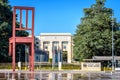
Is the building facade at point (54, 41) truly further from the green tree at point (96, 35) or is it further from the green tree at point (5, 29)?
the green tree at point (96, 35)

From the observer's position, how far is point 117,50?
74.6 meters

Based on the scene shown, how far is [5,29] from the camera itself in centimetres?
7550

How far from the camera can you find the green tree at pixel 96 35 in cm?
7188

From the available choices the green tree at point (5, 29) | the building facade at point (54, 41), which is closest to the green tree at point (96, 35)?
the green tree at point (5, 29)

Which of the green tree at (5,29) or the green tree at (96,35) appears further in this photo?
the green tree at (5,29)

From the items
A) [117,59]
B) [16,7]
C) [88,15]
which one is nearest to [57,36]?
[88,15]

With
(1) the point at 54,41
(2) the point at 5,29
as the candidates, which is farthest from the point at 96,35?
(1) the point at 54,41

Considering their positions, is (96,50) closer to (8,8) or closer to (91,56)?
(91,56)

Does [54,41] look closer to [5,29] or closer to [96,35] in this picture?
[5,29]

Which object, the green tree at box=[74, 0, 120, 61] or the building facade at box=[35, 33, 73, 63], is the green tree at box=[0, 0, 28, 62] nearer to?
the green tree at box=[74, 0, 120, 61]

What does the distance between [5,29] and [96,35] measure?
18.3 meters

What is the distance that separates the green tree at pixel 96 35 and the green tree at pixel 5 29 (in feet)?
40.8

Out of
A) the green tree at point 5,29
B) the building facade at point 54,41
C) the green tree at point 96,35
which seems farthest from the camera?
the building facade at point 54,41

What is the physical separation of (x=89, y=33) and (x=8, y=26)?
16.5 m
